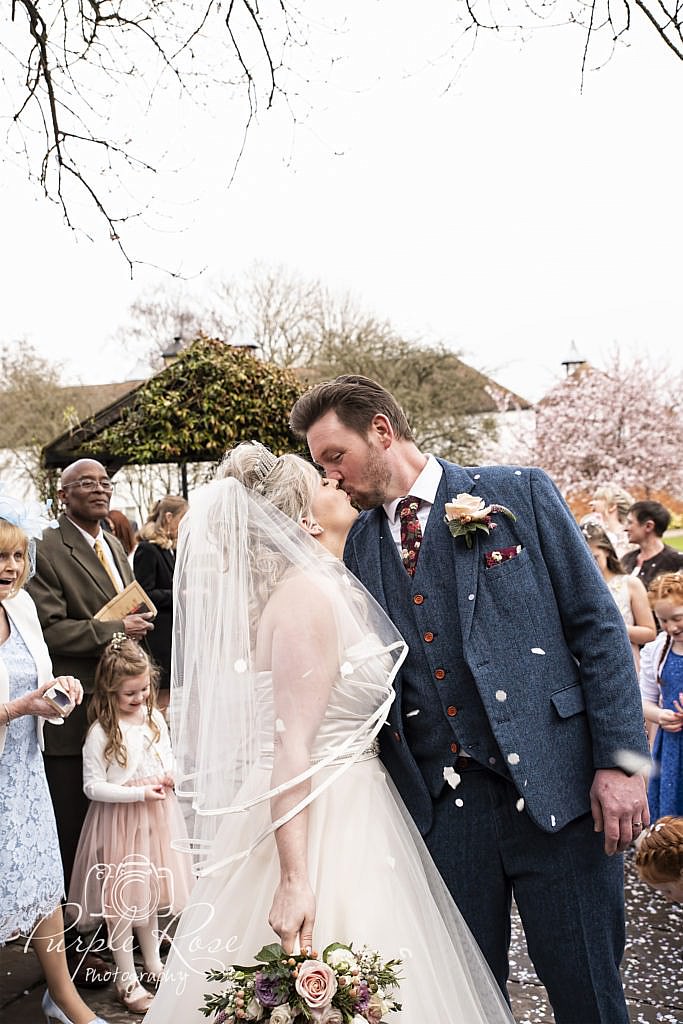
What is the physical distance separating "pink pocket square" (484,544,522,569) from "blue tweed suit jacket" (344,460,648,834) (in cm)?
1

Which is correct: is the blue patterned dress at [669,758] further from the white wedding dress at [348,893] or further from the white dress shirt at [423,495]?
the white dress shirt at [423,495]

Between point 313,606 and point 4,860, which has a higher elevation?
point 313,606

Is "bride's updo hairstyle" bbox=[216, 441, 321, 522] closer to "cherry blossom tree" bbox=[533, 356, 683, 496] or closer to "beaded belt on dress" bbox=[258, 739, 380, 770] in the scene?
"beaded belt on dress" bbox=[258, 739, 380, 770]

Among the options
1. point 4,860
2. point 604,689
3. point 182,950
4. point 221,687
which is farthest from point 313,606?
point 4,860

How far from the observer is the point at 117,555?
498 centimetres

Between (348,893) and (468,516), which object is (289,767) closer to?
(348,893)

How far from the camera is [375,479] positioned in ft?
8.54

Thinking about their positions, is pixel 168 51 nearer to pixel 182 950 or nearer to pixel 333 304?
pixel 182 950

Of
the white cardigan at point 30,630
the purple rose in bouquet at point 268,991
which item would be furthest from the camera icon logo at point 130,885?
the purple rose in bouquet at point 268,991

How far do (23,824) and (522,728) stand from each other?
2.04 m

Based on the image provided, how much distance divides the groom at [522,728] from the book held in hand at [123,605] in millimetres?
2170

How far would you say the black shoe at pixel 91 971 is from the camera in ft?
12.7

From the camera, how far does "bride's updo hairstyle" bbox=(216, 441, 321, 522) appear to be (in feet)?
8.61

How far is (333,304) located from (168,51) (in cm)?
2069
